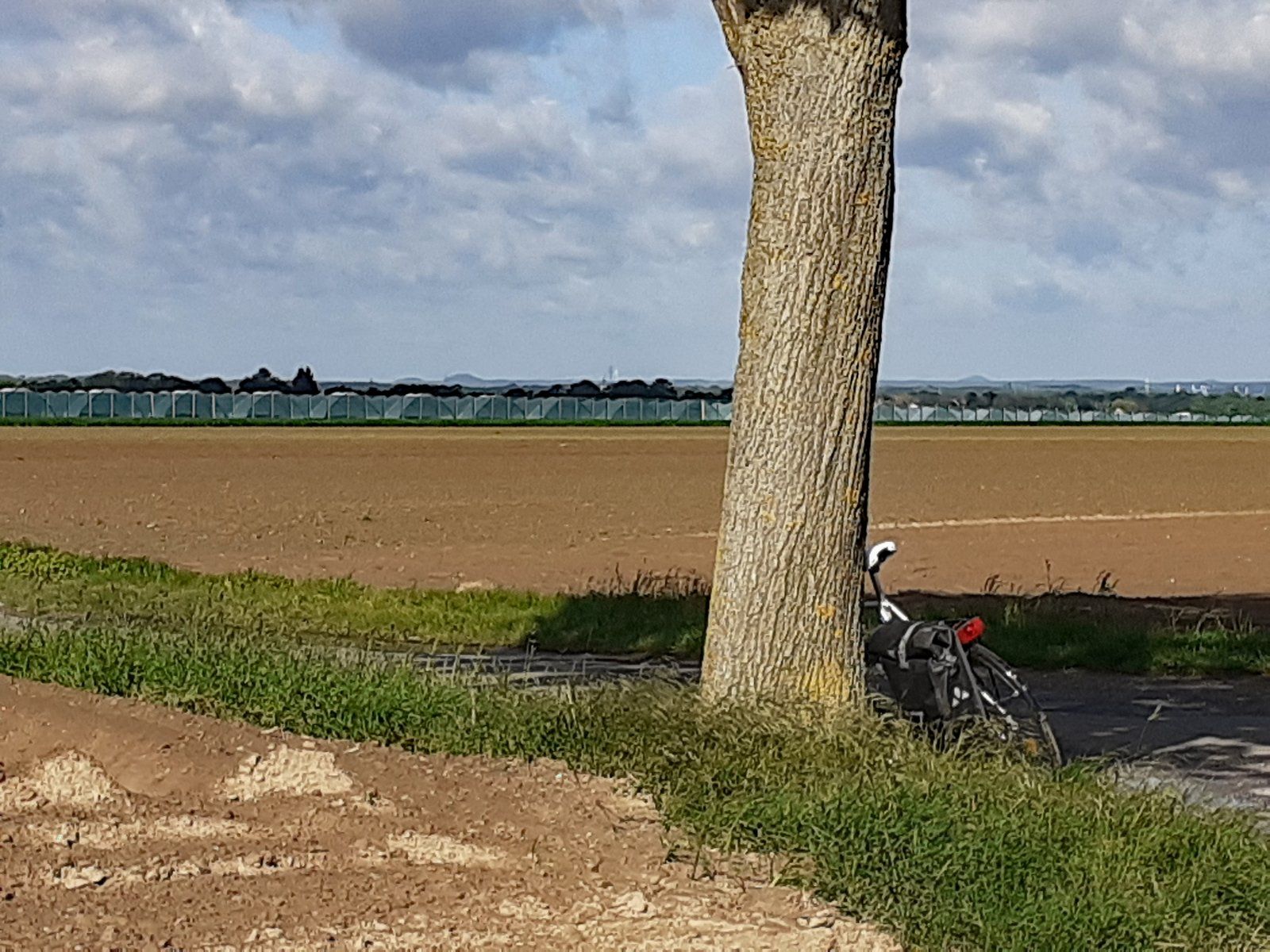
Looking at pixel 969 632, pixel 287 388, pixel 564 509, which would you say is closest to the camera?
pixel 969 632

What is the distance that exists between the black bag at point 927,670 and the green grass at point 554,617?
14.1ft

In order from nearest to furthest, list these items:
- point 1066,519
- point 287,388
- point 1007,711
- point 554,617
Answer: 1. point 1007,711
2. point 554,617
3. point 1066,519
4. point 287,388

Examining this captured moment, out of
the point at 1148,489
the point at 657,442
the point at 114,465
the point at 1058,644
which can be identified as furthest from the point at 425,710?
the point at 657,442

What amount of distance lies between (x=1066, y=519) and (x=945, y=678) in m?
23.3

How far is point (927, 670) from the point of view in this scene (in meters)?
8.21

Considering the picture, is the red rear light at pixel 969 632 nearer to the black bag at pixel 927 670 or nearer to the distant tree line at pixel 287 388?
the black bag at pixel 927 670

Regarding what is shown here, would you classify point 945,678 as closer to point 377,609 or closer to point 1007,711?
point 1007,711

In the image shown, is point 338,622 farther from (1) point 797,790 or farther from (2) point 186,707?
(1) point 797,790

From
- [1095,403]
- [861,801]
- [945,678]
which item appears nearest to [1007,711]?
[945,678]

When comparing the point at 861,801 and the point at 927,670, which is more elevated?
the point at 927,670

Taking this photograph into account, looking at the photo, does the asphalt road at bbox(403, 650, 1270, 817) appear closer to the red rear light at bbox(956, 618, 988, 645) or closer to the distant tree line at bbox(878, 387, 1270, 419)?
the red rear light at bbox(956, 618, 988, 645)

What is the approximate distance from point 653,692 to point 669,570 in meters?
11.8

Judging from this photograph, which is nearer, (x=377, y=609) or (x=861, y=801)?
(x=861, y=801)

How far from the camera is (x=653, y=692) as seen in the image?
825 centimetres
